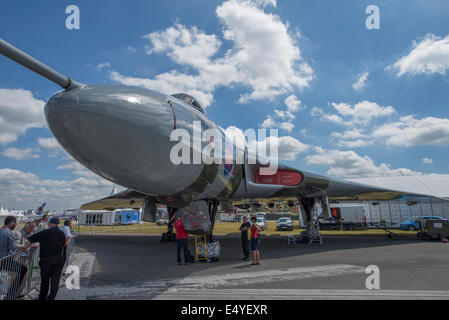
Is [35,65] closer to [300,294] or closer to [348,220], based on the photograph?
[300,294]

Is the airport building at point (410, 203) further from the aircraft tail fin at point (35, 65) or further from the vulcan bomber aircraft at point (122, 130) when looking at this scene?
the aircraft tail fin at point (35, 65)

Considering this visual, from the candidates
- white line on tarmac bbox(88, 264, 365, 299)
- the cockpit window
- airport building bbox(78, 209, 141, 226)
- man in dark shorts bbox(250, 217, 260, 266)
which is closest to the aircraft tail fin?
the cockpit window

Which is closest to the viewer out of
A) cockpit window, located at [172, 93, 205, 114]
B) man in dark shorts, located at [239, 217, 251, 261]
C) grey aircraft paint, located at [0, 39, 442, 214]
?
grey aircraft paint, located at [0, 39, 442, 214]

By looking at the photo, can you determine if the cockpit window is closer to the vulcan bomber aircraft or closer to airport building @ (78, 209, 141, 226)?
the vulcan bomber aircraft

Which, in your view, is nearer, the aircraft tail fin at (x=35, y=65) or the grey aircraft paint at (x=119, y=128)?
the aircraft tail fin at (x=35, y=65)

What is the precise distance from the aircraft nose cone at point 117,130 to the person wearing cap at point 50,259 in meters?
1.66

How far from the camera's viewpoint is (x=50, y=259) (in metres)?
4.32

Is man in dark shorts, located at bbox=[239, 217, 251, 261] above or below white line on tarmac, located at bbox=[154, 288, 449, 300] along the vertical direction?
above

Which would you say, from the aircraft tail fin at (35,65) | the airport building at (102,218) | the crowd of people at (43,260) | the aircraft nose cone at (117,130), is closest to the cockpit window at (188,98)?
the aircraft nose cone at (117,130)

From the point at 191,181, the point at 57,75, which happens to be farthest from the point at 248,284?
the point at 57,75

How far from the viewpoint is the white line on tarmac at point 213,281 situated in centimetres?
468

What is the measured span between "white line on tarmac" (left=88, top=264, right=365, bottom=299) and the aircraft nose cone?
2.12 m

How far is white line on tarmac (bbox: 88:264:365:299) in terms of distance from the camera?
4.68 metres
